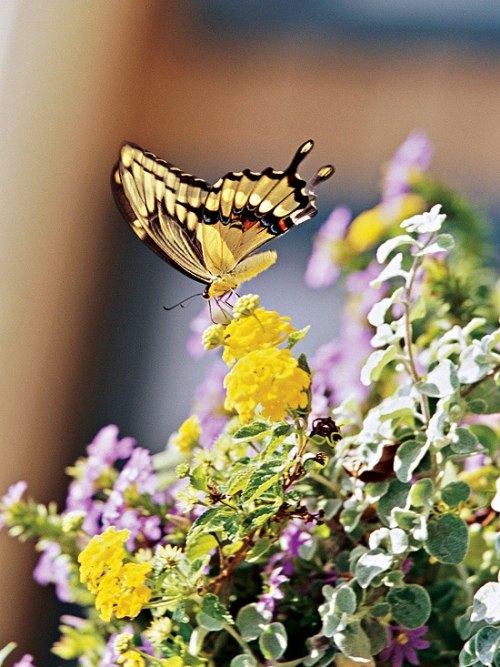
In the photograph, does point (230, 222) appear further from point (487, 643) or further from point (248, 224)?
point (487, 643)

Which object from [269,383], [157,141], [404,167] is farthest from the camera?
[157,141]

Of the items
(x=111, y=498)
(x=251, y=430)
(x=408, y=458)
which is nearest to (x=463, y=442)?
(x=408, y=458)

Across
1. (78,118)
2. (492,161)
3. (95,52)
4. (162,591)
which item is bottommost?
(492,161)

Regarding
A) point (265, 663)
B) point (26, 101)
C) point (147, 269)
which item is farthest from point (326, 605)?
point (147, 269)

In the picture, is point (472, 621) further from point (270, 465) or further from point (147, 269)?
point (147, 269)

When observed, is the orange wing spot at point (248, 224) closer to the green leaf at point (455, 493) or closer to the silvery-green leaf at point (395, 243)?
the silvery-green leaf at point (395, 243)

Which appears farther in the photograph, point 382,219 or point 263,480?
point 382,219

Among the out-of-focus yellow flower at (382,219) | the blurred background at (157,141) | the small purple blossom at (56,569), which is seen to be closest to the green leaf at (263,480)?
the small purple blossom at (56,569)
